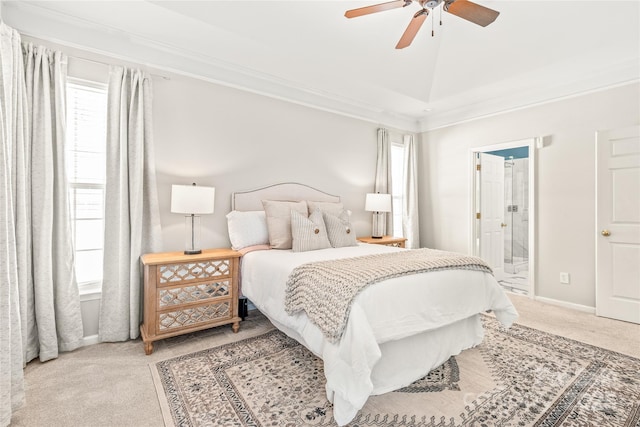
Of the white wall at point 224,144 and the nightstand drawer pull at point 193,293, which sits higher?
the white wall at point 224,144

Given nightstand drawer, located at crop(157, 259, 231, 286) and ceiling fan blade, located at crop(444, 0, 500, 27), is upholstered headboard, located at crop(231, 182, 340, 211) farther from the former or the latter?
ceiling fan blade, located at crop(444, 0, 500, 27)

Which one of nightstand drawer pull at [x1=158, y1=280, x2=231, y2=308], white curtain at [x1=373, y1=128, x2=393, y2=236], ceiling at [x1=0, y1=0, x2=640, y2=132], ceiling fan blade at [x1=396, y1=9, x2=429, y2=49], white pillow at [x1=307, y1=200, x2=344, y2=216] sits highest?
ceiling at [x1=0, y1=0, x2=640, y2=132]

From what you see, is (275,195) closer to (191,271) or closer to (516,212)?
(191,271)

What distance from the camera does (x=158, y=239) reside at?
280cm

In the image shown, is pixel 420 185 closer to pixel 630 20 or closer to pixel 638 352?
pixel 630 20

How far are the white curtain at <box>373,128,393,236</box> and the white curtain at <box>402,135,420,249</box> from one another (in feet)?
1.33

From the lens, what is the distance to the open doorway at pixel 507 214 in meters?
3.90

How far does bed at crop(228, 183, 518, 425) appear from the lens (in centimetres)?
155

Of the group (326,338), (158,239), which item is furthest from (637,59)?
(158,239)

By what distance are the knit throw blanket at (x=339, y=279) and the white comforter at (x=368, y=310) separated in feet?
0.15

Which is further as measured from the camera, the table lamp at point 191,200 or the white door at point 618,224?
the white door at point 618,224

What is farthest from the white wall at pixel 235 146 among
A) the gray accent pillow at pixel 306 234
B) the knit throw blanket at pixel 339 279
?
the knit throw blanket at pixel 339 279

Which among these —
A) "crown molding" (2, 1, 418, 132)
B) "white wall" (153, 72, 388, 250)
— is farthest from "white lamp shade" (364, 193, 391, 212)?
"crown molding" (2, 1, 418, 132)

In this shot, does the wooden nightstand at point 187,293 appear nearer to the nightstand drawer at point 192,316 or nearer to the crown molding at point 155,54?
the nightstand drawer at point 192,316
